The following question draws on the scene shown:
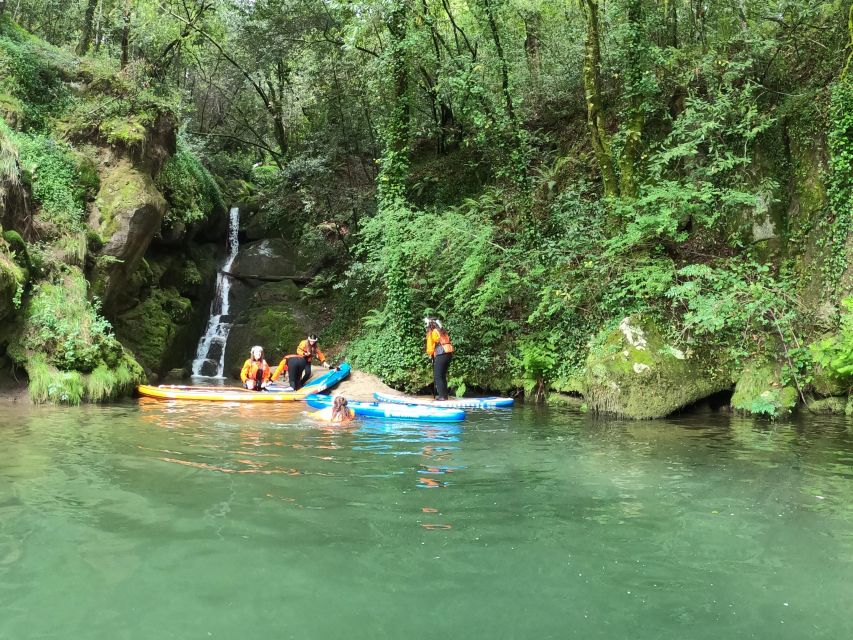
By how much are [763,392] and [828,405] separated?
0.97m

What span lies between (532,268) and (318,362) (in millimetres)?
6187

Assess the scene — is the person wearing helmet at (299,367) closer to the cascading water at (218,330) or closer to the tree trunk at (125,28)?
the cascading water at (218,330)

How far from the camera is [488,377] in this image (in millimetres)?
13609

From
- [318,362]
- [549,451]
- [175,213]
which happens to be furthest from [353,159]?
[549,451]

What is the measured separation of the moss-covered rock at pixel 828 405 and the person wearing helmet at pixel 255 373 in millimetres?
10144

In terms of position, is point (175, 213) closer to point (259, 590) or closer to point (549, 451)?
point (549, 451)

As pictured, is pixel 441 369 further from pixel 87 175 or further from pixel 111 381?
pixel 87 175

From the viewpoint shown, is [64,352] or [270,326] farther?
[270,326]

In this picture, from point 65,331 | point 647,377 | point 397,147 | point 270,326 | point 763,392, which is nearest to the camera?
point 763,392

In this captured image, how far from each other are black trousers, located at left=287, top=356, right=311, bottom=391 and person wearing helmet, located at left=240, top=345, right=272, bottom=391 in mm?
544

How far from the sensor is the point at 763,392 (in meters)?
10.1

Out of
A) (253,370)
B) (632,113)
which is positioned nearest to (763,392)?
(632,113)

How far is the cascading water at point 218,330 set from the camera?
18250 mm

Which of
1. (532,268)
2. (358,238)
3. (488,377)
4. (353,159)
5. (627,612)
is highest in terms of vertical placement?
(353,159)
